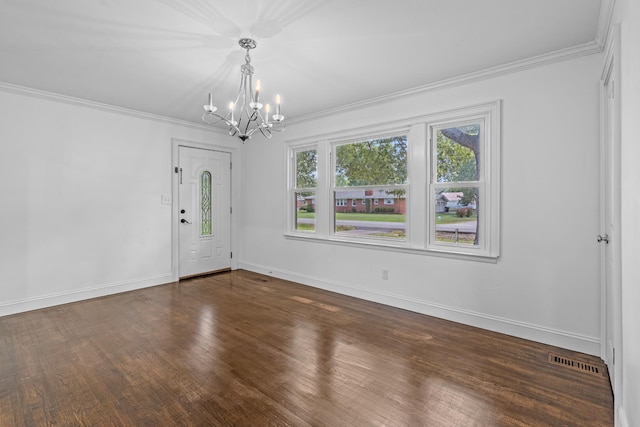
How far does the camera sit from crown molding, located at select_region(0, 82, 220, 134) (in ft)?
11.6

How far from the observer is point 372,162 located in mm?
4145

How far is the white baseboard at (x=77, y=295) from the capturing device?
3617 mm

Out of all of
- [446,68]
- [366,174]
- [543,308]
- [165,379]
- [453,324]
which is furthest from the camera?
[366,174]

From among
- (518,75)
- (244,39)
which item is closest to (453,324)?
(518,75)

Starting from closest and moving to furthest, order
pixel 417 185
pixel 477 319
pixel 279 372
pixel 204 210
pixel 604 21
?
1. pixel 604 21
2. pixel 279 372
3. pixel 477 319
4. pixel 417 185
5. pixel 204 210

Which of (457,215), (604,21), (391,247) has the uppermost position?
(604,21)

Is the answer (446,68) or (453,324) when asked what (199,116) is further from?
(453,324)

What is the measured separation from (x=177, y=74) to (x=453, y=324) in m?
3.68

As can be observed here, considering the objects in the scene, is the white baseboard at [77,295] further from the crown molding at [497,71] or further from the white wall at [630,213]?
the white wall at [630,213]

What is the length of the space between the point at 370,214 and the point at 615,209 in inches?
101

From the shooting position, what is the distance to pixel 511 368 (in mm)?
2424

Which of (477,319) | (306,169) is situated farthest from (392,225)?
(306,169)

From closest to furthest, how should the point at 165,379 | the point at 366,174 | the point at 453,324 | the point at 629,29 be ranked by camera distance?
the point at 629,29 → the point at 165,379 → the point at 453,324 → the point at 366,174

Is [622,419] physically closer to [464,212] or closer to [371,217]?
[464,212]
